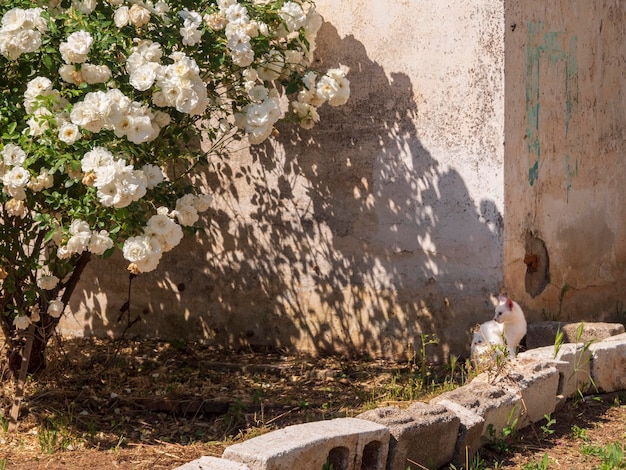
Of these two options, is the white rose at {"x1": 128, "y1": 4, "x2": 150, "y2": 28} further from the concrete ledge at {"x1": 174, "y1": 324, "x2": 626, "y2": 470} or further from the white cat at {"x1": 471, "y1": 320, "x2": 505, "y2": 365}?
the white cat at {"x1": 471, "y1": 320, "x2": 505, "y2": 365}

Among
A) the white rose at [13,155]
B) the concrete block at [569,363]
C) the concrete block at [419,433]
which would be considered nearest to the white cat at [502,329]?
the concrete block at [569,363]

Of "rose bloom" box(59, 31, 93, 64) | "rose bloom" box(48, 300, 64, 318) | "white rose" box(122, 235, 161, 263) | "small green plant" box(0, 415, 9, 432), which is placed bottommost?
"small green plant" box(0, 415, 9, 432)

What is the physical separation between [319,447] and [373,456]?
0.41 metres

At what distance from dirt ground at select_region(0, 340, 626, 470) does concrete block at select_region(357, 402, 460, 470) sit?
0.35ft

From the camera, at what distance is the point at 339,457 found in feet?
13.9

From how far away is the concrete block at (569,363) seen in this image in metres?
5.68

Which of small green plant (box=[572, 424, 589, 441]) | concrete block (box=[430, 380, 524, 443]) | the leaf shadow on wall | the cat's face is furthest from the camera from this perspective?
the leaf shadow on wall

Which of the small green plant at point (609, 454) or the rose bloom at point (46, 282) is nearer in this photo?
the small green plant at point (609, 454)

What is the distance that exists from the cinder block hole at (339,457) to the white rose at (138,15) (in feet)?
7.77

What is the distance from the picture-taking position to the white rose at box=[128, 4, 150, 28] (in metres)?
4.96

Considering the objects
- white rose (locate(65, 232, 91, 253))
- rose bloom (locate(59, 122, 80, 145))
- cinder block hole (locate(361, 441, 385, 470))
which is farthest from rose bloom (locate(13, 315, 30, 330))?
cinder block hole (locate(361, 441, 385, 470))

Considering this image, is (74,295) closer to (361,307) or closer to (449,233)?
(361,307)

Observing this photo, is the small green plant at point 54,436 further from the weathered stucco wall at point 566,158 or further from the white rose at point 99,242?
the weathered stucco wall at point 566,158

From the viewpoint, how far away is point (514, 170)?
6430 mm
